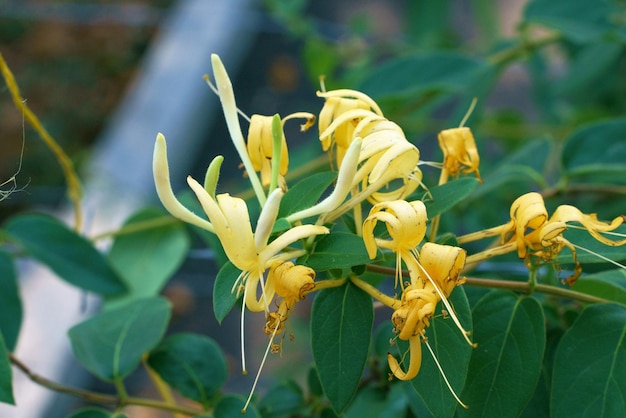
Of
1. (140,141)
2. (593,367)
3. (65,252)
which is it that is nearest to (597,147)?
(593,367)

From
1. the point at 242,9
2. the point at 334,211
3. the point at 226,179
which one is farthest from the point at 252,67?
the point at 334,211

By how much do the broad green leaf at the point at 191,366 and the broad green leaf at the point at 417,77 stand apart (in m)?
0.38

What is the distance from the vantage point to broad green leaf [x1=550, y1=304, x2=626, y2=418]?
0.42 metres

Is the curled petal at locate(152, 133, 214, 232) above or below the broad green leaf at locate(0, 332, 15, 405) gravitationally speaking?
above

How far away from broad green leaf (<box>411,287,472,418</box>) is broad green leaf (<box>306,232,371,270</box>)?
0.06 metres

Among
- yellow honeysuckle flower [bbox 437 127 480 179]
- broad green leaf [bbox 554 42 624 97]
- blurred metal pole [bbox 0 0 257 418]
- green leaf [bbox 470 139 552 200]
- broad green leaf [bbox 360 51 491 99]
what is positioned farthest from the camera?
blurred metal pole [bbox 0 0 257 418]

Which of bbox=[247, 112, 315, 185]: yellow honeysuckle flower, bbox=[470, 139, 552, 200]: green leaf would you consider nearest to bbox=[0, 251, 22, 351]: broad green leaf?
bbox=[247, 112, 315, 185]: yellow honeysuckle flower

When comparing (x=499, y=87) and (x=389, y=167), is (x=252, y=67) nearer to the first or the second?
(x=499, y=87)

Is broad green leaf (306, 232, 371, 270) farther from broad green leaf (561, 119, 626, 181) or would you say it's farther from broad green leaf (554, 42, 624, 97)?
broad green leaf (554, 42, 624, 97)

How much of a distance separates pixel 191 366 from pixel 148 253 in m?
0.25

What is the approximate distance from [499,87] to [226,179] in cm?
93

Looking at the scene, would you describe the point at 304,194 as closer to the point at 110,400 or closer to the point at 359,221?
the point at 359,221

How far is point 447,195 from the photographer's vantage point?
1.37 ft

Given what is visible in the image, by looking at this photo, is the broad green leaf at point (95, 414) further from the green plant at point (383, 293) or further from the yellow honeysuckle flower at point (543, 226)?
the yellow honeysuckle flower at point (543, 226)
